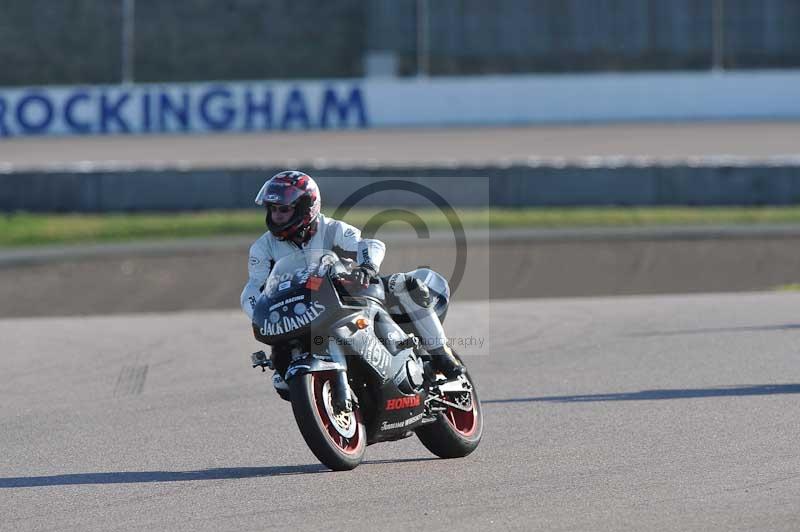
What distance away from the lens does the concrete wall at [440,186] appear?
2636 centimetres

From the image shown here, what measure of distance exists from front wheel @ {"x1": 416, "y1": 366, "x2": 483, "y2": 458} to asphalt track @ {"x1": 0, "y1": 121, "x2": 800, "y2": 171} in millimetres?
22171

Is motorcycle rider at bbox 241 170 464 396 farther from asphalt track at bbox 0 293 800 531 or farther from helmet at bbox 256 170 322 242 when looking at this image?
asphalt track at bbox 0 293 800 531

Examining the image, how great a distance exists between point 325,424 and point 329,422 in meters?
0.03

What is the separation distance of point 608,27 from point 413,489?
111 ft

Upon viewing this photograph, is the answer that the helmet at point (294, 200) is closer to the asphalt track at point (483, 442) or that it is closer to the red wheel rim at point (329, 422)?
the red wheel rim at point (329, 422)

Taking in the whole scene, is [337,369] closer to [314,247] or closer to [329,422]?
[329,422]

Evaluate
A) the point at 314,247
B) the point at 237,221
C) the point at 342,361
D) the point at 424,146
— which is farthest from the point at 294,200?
the point at 424,146

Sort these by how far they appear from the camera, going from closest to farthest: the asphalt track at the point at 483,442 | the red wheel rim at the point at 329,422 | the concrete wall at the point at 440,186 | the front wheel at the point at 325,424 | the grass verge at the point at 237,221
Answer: the asphalt track at the point at 483,442 < the front wheel at the point at 325,424 < the red wheel rim at the point at 329,422 < the grass verge at the point at 237,221 < the concrete wall at the point at 440,186

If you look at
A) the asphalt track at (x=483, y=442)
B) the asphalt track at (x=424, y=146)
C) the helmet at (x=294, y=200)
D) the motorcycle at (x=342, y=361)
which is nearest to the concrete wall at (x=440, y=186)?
the asphalt track at (x=424, y=146)

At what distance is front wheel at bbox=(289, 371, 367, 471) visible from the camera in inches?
261

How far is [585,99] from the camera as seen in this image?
3684 cm

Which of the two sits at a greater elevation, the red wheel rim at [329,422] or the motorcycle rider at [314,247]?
the motorcycle rider at [314,247]

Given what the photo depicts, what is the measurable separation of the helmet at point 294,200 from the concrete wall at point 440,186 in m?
19.2

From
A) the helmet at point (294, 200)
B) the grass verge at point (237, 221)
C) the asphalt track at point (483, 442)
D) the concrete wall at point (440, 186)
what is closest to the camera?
Answer: the asphalt track at point (483, 442)
